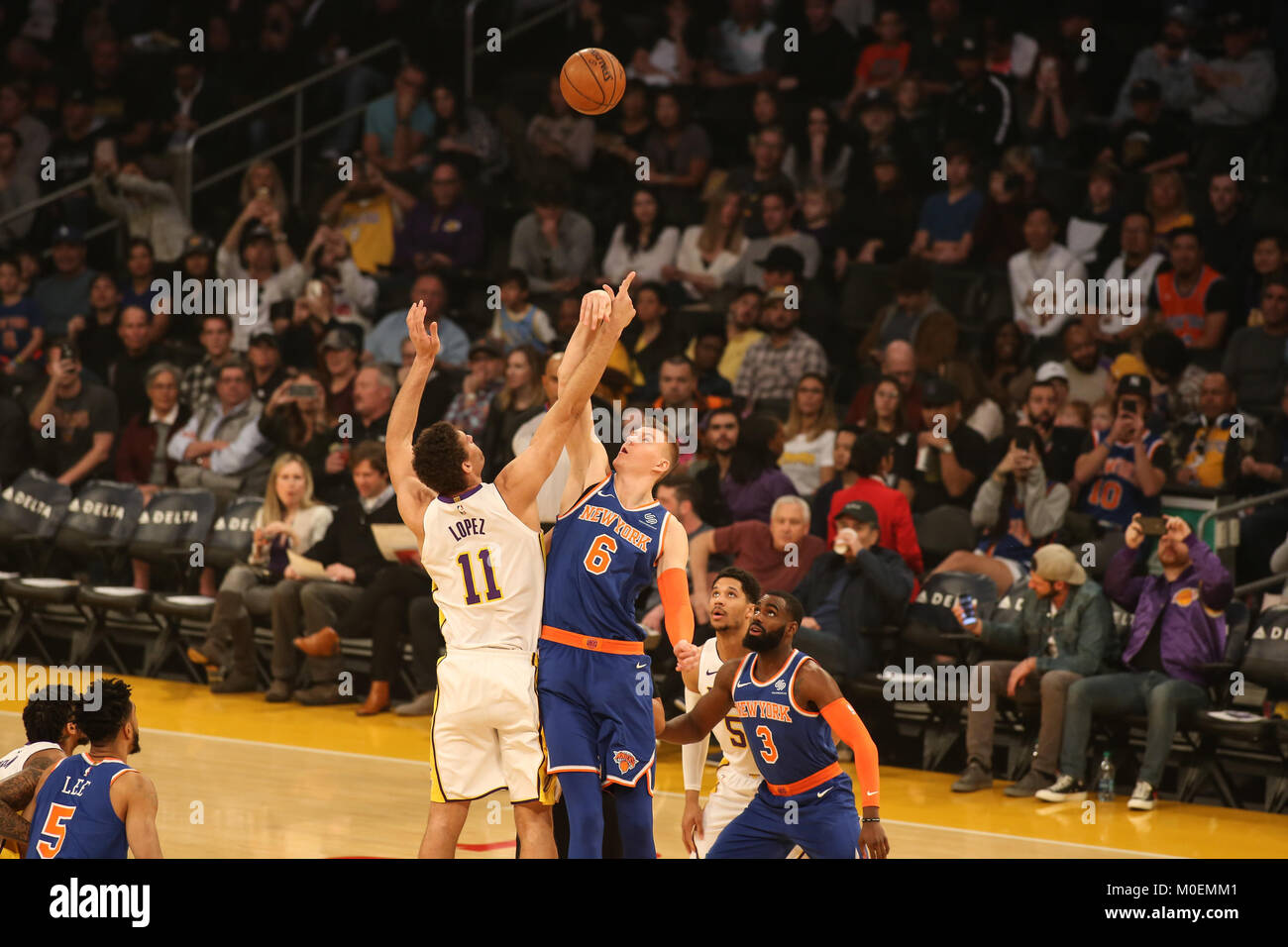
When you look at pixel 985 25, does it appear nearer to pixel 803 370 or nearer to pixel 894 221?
pixel 894 221

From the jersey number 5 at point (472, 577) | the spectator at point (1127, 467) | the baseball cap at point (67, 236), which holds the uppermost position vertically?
the baseball cap at point (67, 236)

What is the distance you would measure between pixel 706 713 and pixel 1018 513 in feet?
14.3

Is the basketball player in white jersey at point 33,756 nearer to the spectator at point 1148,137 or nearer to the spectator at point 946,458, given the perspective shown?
the spectator at point 946,458

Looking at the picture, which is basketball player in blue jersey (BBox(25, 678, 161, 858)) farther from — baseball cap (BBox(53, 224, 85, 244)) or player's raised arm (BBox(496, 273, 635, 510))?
baseball cap (BBox(53, 224, 85, 244))

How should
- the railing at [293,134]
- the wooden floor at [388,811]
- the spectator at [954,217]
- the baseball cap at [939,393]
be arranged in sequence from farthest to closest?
the railing at [293,134], the spectator at [954,217], the baseball cap at [939,393], the wooden floor at [388,811]

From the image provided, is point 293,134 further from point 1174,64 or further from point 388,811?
point 388,811

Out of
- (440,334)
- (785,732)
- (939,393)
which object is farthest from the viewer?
(440,334)

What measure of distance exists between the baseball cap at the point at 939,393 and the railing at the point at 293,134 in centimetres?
756

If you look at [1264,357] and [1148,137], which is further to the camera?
[1148,137]

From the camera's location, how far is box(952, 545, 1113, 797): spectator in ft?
30.9

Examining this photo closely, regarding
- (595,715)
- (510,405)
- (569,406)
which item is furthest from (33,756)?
(510,405)

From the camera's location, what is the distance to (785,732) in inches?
259

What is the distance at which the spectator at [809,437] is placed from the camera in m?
11.4

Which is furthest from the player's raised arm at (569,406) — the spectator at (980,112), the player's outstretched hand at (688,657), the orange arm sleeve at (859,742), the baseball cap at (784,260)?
the spectator at (980,112)
